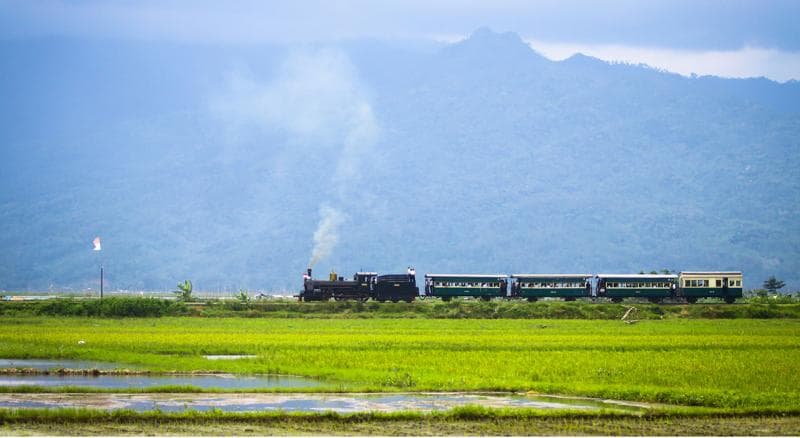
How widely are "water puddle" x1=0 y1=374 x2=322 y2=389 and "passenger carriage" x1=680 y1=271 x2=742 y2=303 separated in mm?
56653

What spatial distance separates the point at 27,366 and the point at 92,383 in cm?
682

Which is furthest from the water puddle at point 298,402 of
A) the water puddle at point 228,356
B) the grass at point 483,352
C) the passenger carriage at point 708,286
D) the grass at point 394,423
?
the passenger carriage at point 708,286

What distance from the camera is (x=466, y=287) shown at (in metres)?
92.4

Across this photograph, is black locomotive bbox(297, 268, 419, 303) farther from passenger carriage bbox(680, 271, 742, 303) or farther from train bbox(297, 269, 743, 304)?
passenger carriage bbox(680, 271, 742, 303)

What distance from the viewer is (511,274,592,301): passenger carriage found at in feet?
300

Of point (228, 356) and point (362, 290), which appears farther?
point (362, 290)

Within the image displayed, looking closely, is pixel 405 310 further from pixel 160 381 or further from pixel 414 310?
pixel 160 381

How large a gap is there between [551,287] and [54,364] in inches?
2125

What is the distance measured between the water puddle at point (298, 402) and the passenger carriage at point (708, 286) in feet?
192

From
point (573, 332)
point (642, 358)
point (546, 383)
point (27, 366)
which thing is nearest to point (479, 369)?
point (546, 383)

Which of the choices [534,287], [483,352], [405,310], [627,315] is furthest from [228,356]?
[534,287]

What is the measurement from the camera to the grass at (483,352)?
3581 cm

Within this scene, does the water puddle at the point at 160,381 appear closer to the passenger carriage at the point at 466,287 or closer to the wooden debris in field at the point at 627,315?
the wooden debris in field at the point at 627,315

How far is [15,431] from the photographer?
27062 mm
